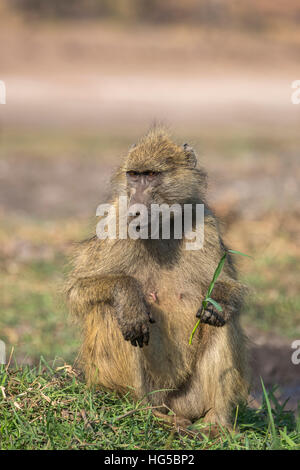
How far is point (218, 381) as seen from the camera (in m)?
3.99

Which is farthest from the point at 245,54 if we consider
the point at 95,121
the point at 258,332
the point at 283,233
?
A: the point at 258,332

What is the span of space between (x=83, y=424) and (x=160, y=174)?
Answer: 1372 millimetres

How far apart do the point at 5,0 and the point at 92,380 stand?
30874 millimetres

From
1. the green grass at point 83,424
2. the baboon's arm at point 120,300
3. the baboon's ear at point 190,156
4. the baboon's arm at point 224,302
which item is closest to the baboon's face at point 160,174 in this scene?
the baboon's ear at point 190,156

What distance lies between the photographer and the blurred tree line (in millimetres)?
31484

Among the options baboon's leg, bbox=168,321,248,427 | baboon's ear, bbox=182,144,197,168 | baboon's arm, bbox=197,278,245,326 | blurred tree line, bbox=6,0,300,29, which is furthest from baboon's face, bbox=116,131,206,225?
blurred tree line, bbox=6,0,300,29

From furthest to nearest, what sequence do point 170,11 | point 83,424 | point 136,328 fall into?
point 170,11
point 136,328
point 83,424

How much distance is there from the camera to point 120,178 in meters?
4.27

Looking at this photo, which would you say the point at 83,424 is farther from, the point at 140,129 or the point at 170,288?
the point at 140,129

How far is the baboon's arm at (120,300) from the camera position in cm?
377

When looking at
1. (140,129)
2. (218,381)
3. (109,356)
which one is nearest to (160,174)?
(109,356)

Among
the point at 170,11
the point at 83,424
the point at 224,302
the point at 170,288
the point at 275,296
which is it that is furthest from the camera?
the point at 170,11

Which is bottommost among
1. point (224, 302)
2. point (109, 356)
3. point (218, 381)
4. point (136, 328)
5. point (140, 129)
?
point (218, 381)
